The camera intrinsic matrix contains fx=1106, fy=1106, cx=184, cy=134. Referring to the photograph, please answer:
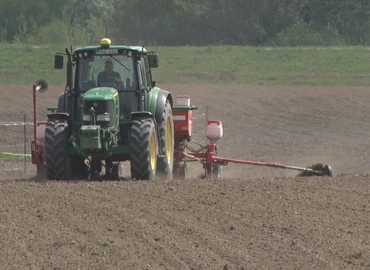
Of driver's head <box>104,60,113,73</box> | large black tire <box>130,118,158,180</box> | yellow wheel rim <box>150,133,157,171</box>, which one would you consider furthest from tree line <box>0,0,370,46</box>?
large black tire <box>130,118,158,180</box>

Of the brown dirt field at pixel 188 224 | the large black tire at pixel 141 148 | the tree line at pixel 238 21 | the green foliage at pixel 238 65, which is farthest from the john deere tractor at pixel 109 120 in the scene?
the tree line at pixel 238 21

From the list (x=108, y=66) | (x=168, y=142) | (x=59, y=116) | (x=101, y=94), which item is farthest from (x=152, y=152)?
(x=108, y=66)

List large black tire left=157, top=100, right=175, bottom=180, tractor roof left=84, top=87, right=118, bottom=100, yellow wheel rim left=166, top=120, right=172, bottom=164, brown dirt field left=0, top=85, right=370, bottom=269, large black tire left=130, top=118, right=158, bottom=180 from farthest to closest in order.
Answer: yellow wheel rim left=166, top=120, right=172, bottom=164
large black tire left=157, top=100, right=175, bottom=180
tractor roof left=84, top=87, right=118, bottom=100
large black tire left=130, top=118, right=158, bottom=180
brown dirt field left=0, top=85, right=370, bottom=269

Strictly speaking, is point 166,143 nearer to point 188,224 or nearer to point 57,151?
point 57,151

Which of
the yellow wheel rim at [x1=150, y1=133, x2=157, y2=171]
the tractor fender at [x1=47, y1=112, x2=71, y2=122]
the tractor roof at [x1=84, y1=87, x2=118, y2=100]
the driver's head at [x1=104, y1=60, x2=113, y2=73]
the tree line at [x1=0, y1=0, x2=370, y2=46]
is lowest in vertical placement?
the yellow wheel rim at [x1=150, y1=133, x2=157, y2=171]

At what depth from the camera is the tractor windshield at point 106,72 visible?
16594 millimetres

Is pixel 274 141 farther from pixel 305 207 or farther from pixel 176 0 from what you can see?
pixel 176 0

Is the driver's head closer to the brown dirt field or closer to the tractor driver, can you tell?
the tractor driver

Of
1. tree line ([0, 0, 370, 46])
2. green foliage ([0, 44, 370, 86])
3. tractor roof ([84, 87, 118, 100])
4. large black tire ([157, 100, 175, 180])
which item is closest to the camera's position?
tractor roof ([84, 87, 118, 100])

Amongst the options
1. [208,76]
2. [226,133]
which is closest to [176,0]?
[208,76]

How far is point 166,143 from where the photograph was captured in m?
16.9

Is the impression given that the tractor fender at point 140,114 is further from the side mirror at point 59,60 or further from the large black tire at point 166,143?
the side mirror at point 59,60

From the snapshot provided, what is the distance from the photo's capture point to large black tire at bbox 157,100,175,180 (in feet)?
54.4

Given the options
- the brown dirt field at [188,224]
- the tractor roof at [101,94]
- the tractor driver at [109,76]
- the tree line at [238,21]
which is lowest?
the brown dirt field at [188,224]
